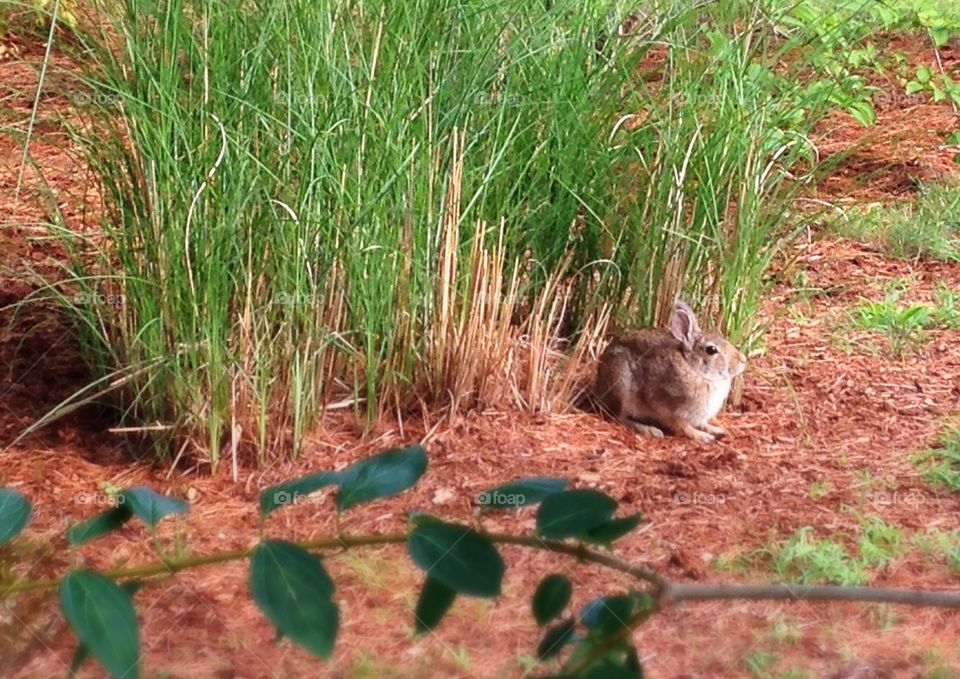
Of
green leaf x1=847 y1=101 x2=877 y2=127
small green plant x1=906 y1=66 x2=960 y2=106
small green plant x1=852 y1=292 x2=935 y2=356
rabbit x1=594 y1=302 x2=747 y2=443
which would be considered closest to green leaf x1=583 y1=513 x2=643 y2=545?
rabbit x1=594 y1=302 x2=747 y2=443

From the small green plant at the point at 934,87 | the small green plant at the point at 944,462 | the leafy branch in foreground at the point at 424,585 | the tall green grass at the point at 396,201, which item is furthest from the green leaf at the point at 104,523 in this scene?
the small green plant at the point at 934,87

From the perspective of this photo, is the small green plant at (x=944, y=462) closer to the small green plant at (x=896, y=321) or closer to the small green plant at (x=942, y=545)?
the small green plant at (x=942, y=545)

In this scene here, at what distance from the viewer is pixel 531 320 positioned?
5191 millimetres

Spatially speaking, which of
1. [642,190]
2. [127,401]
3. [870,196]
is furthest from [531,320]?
[870,196]

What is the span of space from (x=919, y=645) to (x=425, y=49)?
2739 millimetres

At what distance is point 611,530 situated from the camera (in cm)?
139

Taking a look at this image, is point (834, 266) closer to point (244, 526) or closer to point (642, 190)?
point (642, 190)

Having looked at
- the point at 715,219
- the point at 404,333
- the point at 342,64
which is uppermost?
the point at 342,64

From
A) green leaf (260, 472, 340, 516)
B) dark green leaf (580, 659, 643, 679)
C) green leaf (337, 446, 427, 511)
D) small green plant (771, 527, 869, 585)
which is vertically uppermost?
green leaf (337, 446, 427, 511)

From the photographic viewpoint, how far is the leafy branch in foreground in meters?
1.21

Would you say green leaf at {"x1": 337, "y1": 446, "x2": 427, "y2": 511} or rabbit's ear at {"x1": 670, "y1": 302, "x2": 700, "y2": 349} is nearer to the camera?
green leaf at {"x1": 337, "y1": 446, "x2": 427, "y2": 511}

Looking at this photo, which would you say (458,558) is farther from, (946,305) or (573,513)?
(946,305)

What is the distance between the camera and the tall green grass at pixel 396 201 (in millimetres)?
4555

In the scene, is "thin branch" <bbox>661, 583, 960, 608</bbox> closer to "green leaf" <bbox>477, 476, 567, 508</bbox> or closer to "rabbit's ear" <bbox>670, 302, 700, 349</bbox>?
"green leaf" <bbox>477, 476, 567, 508</bbox>
